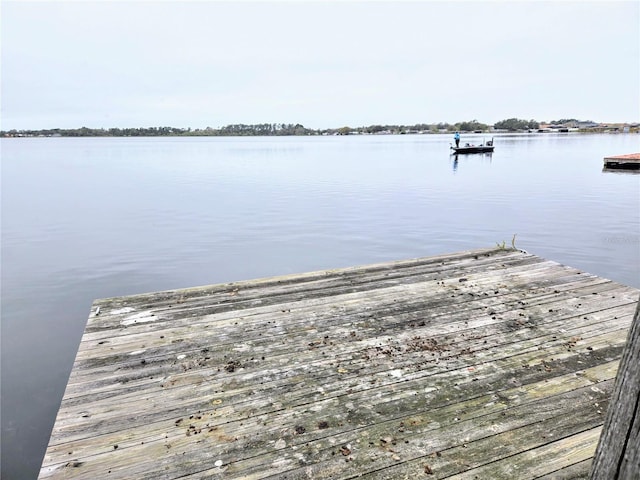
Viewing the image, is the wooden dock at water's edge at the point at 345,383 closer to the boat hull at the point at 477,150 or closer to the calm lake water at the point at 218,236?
the calm lake water at the point at 218,236

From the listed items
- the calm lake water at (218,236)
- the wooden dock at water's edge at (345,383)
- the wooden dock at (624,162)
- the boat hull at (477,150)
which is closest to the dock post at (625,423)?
the wooden dock at water's edge at (345,383)

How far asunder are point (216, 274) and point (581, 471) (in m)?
9.64

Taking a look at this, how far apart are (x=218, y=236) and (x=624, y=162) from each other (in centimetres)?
3130

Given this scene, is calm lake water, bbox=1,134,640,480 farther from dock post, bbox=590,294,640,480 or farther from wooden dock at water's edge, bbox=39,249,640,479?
dock post, bbox=590,294,640,480

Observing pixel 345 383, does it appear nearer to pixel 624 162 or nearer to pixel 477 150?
pixel 624 162

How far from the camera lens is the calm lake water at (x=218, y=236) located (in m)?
7.21

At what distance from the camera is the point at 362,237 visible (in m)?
14.5

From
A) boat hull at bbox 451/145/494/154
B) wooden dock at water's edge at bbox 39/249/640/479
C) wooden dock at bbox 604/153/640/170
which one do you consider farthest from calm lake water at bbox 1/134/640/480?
boat hull at bbox 451/145/494/154

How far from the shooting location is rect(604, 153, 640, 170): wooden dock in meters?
30.7

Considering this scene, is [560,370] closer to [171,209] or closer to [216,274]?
[216,274]

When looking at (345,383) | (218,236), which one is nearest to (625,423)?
(345,383)

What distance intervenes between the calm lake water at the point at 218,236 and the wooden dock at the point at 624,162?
9.66 ft

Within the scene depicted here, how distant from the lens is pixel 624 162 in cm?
3180

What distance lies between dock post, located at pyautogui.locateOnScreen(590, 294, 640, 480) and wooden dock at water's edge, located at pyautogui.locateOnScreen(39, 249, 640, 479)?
4.18 feet
